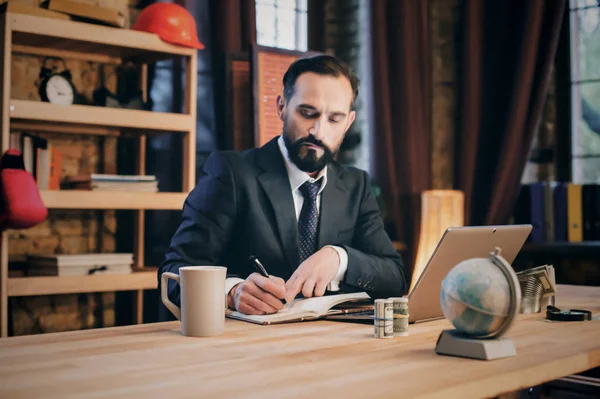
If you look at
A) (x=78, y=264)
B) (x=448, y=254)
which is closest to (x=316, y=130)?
(x=448, y=254)

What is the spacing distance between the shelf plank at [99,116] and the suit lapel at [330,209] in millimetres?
1286

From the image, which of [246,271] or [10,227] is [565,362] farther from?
[10,227]

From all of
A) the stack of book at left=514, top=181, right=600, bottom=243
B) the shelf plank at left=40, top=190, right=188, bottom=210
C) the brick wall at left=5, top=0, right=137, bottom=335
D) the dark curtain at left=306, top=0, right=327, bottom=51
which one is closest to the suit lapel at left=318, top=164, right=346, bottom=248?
the shelf plank at left=40, top=190, right=188, bottom=210

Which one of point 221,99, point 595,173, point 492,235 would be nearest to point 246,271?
point 492,235

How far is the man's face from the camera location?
7.21 ft

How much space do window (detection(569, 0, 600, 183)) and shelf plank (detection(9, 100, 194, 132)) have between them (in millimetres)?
2382

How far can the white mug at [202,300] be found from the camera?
4.53ft

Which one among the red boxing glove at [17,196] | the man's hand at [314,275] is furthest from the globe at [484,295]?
the red boxing glove at [17,196]

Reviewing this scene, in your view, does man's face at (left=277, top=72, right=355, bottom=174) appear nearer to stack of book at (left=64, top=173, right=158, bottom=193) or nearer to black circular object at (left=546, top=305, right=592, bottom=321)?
black circular object at (left=546, top=305, right=592, bottom=321)

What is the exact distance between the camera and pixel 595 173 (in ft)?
14.1

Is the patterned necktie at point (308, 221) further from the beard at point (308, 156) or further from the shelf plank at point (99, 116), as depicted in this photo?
the shelf plank at point (99, 116)

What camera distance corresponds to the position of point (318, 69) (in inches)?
89.0

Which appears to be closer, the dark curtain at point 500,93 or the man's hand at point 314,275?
the man's hand at point 314,275

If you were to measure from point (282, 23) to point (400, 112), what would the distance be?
0.89m
